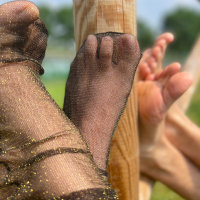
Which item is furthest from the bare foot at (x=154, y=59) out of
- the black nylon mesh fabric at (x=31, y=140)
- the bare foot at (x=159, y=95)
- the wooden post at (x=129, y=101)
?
the black nylon mesh fabric at (x=31, y=140)

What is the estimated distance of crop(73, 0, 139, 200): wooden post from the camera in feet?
→ 2.51

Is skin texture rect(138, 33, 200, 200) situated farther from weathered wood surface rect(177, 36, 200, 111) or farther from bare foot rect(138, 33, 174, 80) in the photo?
weathered wood surface rect(177, 36, 200, 111)

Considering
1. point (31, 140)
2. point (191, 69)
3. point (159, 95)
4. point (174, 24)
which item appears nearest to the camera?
point (31, 140)

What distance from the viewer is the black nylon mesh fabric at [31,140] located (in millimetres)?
541

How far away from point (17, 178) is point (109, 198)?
0.20 m

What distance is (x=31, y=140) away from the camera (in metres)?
0.57

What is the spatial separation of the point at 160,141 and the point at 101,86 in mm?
470

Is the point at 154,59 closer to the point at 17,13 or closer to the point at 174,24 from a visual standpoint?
the point at 17,13

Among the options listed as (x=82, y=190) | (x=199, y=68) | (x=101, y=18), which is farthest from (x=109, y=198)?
(x=199, y=68)

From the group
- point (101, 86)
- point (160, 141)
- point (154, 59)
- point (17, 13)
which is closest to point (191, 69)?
point (154, 59)

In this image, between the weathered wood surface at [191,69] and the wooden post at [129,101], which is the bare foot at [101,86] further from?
the weathered wood surface at [191,69]

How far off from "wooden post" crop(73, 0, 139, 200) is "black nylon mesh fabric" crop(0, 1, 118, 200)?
18 cm

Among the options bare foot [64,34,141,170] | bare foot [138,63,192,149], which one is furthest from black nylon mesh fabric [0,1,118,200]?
bare foot [138,63,192,149]

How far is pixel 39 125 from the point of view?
0.58m
